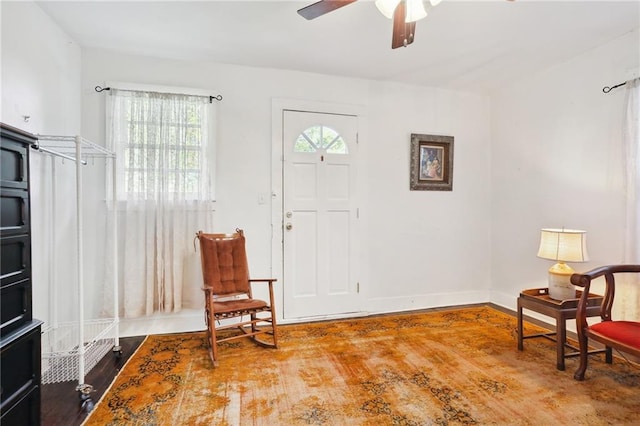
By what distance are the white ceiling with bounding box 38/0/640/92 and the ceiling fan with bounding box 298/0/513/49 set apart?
1.57 feet

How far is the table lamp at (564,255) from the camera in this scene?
2.58 metres

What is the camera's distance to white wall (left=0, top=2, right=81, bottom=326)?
6.89ft

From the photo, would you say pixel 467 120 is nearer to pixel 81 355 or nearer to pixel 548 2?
pixel 548 2

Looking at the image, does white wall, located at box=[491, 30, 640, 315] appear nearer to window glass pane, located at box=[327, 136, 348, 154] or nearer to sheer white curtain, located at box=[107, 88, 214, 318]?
window glass pane, located at box=[327, 136, 348, 154]

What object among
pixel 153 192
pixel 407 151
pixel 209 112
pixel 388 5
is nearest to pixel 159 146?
pixel 153 192

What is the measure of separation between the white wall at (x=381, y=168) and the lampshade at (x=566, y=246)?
137cm

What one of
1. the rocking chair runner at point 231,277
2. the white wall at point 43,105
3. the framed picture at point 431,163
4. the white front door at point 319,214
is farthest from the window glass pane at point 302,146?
the white wall at point 43,105

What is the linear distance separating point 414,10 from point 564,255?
211cm

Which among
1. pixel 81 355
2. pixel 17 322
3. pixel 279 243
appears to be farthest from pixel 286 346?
pixel 17 322

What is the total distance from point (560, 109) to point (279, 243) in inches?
119

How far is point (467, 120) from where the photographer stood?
162 inches

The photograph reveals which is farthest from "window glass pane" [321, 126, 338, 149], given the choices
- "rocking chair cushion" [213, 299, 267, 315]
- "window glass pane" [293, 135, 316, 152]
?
"rocking chair cushion" [213, 299, 267, 315]

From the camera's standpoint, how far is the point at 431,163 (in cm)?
396

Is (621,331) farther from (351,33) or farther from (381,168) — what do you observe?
(351,33)
